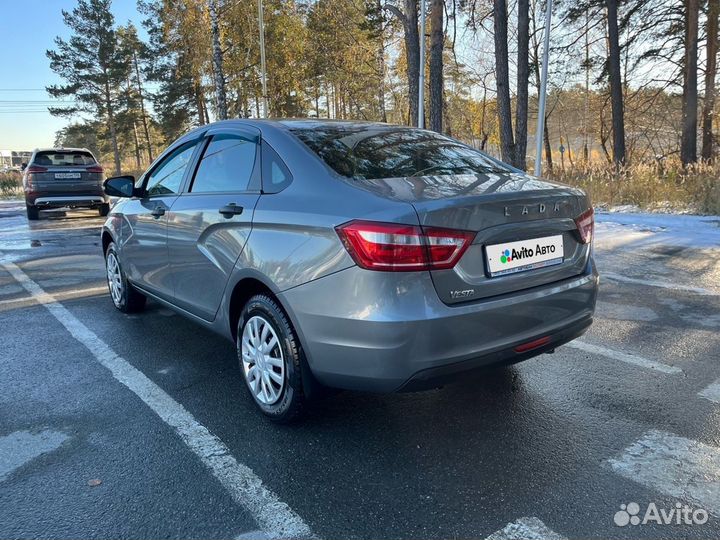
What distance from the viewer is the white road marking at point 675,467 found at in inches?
86.7

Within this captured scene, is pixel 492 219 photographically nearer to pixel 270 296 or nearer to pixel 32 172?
pixel 270 296

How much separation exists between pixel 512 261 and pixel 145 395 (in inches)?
91.3

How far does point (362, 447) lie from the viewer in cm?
263

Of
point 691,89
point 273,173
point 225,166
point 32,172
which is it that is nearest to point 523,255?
point 273,173

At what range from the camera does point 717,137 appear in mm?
21297

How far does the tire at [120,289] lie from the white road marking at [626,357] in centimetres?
371

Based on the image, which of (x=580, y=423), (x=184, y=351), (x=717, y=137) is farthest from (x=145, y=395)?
(x=717, y=137)

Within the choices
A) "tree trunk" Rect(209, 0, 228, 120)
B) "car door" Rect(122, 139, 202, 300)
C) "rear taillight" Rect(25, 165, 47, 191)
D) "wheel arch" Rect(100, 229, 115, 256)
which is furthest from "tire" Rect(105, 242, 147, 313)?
"tree trunk" Rect(209, 0, 228, 120)

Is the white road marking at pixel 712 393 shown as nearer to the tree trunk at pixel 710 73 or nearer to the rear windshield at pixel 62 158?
the rear windshield at pixel 62 158

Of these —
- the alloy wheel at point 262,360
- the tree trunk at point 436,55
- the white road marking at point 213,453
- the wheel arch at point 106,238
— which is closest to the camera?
the white road marking at point 213,453

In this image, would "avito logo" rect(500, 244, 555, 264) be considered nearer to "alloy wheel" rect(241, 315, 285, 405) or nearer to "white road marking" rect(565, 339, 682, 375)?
"alloy wheel" rect(241, 315, 285, 405)

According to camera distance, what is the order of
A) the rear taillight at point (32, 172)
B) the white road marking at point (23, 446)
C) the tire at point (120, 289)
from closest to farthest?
the white road marking at point (23, 446) → the tire at point (120, 289) → the rear taillight at point (32, 172)

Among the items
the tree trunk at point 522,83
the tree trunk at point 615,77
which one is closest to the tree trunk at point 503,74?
the tree trunk at point 522,83

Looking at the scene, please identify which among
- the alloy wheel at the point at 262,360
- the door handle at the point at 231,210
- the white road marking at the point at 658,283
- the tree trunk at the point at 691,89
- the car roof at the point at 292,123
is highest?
the tree trunk at the point at 691,89
